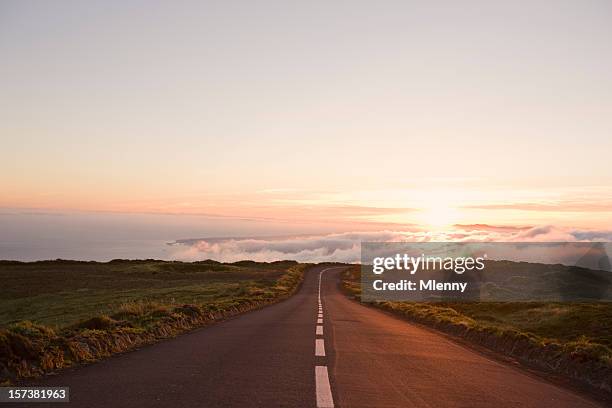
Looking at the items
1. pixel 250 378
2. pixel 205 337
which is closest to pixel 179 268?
pixel 205 337

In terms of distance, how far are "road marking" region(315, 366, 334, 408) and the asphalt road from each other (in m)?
0.02

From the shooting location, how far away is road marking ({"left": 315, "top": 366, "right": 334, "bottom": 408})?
7.67m

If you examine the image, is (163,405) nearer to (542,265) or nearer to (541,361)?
(541,361)

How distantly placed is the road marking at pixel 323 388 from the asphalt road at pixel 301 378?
16 millimetres

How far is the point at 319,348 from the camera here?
13984 mm

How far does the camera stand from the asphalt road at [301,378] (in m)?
7.95

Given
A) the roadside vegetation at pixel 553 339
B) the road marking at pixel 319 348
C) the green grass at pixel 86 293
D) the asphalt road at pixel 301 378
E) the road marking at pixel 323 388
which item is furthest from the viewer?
the green grass at pixel 86 293

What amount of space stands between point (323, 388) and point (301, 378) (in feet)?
2.97

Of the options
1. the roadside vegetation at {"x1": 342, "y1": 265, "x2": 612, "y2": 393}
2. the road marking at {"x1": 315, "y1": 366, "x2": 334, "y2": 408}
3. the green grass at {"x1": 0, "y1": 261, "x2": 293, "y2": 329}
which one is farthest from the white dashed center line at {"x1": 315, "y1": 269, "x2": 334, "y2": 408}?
the green grass at {"x1": 0, "y1": 261, "x2": 293, "y2": 329}

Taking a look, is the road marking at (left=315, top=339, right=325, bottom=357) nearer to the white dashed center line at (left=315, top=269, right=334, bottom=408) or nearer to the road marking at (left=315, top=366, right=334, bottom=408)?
the white dashed center line at (left=315, top=269, right=334, bottom=408)

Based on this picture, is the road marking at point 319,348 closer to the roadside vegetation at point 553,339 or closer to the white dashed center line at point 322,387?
the white dashed center line at point 322,387

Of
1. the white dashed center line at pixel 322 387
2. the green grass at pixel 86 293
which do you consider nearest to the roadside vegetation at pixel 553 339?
the white dashed center line at pixel 322 387

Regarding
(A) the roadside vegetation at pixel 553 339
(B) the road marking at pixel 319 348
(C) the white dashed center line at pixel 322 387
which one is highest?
(C) the white dashed center line at pixel 322 387

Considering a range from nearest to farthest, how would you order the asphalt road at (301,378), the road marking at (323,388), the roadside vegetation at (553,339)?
the road marking at (323,388) → the asphalt road at (301,378) → the roadside vegetation at (553,339)
